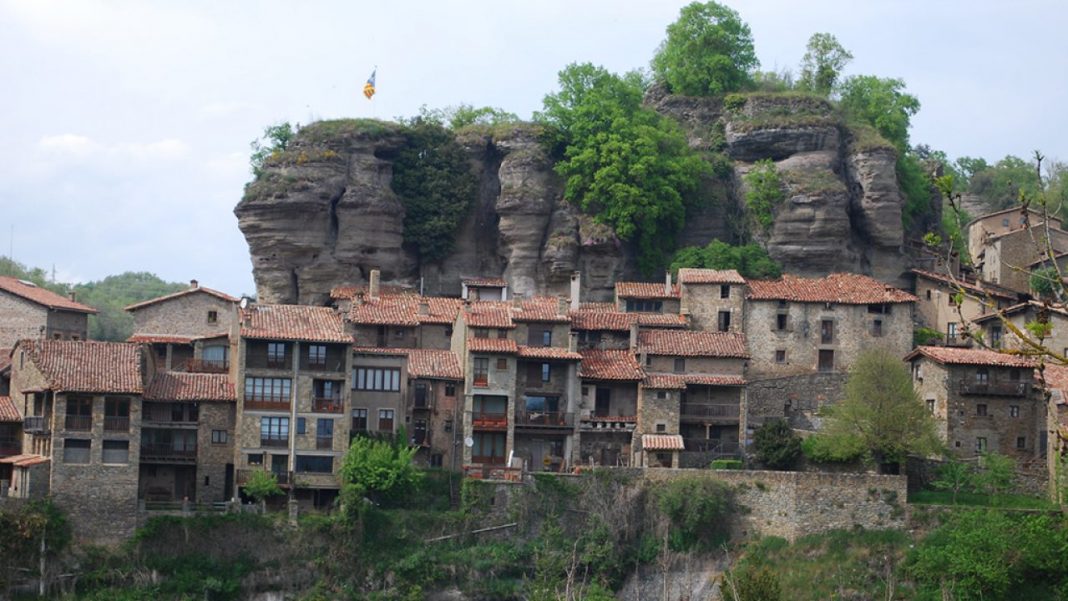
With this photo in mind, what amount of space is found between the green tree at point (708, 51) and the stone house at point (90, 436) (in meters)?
38.3

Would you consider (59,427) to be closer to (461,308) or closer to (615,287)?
(461,308)

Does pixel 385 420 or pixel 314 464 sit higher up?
pixel 385 420

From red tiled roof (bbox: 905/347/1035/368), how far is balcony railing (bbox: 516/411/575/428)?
15.6 meters

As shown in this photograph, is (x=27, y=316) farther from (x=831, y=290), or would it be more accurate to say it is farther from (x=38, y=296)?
(x=831, y=290)

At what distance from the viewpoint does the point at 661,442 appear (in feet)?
198

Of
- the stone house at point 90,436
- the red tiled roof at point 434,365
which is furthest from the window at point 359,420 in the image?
the stone house at point 90,436

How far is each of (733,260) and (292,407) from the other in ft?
79.5

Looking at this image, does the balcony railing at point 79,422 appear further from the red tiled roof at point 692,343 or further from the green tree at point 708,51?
the green tree at point 708,51

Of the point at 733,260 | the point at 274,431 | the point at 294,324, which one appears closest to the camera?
the point at 274,431

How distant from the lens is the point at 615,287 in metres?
71.4

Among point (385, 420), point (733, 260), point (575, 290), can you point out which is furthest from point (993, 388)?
point (385, 420)

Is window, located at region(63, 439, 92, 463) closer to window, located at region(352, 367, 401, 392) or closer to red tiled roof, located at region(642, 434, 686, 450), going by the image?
window, located at region(352, 367, 401, 392)

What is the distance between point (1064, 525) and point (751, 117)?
1196 inches

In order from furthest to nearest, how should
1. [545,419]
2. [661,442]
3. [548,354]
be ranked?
[548,354] → [545,419] → [661,442]
